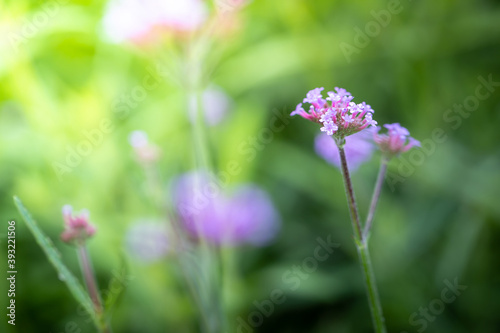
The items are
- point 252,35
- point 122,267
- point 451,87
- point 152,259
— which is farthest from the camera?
point 252,35

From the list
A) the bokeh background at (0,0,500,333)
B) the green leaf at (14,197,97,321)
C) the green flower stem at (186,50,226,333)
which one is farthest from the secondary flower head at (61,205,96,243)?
the bokeh background at (0,0,500,333)

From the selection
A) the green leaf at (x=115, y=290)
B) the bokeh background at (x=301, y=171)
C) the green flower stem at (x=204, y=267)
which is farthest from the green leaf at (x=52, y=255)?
the bokeh background at (x=301, y=171)

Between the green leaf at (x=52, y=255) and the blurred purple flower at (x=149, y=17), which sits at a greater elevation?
the blurred purple flower at (x=149, y=17)

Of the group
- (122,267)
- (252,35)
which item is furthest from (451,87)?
(122,267)

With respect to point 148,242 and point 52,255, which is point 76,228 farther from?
point 148,242

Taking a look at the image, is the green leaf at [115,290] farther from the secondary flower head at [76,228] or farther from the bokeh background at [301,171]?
the bokeh background at [301,171]

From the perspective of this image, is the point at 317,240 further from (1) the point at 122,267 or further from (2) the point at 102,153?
(1) the point at 122,267

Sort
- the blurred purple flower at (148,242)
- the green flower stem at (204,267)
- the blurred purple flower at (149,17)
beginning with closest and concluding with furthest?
the green flower stem at (204,267) → the blurred purple flower at (149,17) → the blurred purple flower at (148,242)
